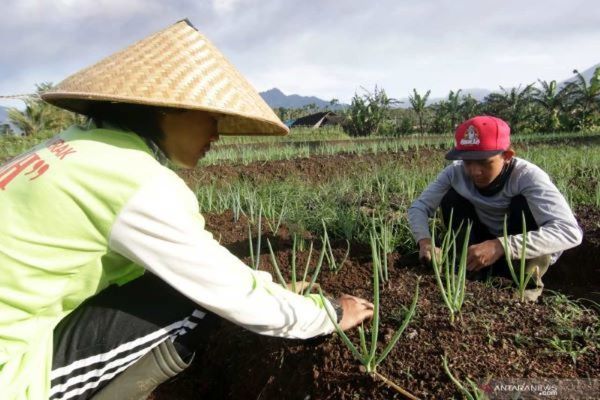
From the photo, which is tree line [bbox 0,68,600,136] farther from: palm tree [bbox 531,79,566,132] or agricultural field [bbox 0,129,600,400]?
agricultural field [bbox 0,129,600,400]

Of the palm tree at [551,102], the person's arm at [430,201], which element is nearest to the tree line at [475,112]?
the palm tree at [551,102]

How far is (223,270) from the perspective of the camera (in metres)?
1.05

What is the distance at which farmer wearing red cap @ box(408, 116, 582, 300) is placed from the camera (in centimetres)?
193

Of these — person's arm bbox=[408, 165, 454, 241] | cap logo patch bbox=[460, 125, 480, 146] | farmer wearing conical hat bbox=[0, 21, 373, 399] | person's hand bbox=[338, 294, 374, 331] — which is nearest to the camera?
farmer wearing conical hat bbox=[0, 21, 373, 399]

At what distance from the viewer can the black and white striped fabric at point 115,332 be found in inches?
46.8

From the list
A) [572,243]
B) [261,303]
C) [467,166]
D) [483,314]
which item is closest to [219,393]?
[261,303]

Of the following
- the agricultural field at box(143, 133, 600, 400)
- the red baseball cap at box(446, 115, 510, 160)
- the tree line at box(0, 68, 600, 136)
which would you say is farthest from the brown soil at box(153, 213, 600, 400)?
the tree line at box(0, 68, 600, 136)

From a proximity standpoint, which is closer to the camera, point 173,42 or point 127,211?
point 127,211

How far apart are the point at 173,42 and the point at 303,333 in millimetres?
933

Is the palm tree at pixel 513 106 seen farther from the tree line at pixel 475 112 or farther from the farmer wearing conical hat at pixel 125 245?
the farmer wearing conical hat at pixel 125 245

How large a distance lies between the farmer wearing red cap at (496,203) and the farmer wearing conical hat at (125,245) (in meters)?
0.97

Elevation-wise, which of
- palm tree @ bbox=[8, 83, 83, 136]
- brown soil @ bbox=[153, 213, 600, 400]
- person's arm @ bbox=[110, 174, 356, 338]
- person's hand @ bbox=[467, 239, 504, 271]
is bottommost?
brown soil @ bbox=[153, 213, 600, 400]

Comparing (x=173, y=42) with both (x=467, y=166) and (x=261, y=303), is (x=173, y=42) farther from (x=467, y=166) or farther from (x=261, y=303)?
(x=467, y=166)

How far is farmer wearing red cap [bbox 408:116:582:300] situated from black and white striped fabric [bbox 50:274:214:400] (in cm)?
111
